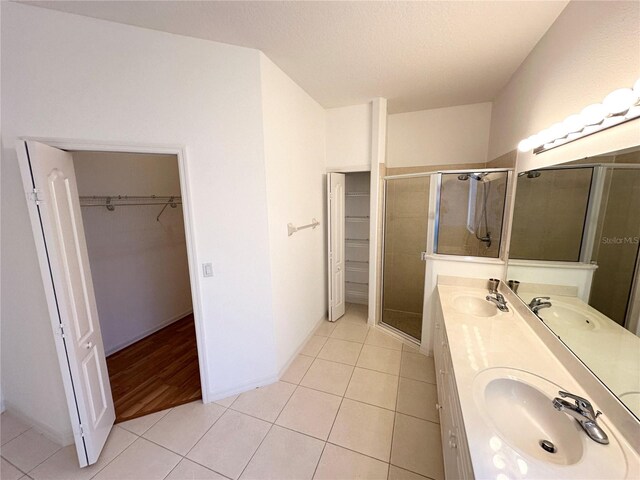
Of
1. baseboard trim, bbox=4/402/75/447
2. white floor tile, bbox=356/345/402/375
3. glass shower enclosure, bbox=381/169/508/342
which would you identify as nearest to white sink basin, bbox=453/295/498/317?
glass shower enclosure, bbox=381/169/508/342

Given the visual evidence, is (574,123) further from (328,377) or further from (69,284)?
(69,284)

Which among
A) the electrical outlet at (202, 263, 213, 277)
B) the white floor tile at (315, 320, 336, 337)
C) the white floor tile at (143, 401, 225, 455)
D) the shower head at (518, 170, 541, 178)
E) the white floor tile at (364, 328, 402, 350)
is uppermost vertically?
the shower head at (518, 170, 541, 178)

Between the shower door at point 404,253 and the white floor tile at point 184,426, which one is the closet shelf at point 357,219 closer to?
the shower door at point 404,253

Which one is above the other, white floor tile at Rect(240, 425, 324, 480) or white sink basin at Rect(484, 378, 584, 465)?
white sink basin at Rect(484, 378, 584, 465)

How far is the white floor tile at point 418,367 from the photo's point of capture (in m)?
2.37

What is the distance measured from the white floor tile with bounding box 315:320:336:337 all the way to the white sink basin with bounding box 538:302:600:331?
2.15 m

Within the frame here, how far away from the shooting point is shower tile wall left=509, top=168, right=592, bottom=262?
129 cm

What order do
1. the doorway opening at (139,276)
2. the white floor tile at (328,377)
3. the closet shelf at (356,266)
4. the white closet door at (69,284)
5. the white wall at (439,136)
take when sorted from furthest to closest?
the closet shelf at (356,266) → the white wall at (439,136) → the doorway opening at (139,276) → the white floor tile at (328,377) → the white closet door at (69,284)

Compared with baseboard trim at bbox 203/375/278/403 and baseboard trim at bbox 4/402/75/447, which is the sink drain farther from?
baseboard trim at bbox 4/402/75/447

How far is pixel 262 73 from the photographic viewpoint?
6.33ft

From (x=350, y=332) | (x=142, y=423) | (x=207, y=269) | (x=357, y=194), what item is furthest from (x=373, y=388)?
(x=357, y=194)

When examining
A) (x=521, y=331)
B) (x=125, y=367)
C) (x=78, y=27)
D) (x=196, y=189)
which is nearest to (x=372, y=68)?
(x=196, y=189)

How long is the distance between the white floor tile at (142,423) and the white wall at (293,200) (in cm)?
99

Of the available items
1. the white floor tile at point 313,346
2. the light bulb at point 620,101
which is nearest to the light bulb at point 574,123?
the light bulb at point 620,101
